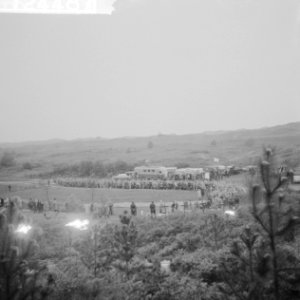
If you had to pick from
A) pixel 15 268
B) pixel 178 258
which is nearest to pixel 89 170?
pixel 178 258

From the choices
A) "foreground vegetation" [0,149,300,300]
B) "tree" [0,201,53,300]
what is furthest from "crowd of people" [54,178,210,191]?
"tree" [0,201,53,300]

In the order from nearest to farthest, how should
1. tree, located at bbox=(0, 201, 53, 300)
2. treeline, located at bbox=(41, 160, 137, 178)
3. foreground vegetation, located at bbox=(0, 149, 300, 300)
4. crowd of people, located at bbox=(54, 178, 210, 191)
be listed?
tree, located at bbox=(0, 201, 53, 300) → foreground vegetation, located at bbox=(0, 149, 300, 300) → crowd of people, located at bbox=(54, 178, 210, 191) → treeline, located at bbox=(41, 160, 137, 178)

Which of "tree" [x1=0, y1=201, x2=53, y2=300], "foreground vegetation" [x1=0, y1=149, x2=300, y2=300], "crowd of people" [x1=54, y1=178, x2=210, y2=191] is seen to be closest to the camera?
"tree" [x1=0, y1=201, x2=53, y2=300]

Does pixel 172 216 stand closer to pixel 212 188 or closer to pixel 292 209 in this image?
pixel 212 188

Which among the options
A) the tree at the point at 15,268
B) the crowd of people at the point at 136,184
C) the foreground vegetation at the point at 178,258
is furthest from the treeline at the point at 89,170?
the tree at the point at 15,268

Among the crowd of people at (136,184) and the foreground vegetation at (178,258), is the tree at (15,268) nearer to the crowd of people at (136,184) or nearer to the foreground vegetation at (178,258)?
the foreground vegetation at (178,258)

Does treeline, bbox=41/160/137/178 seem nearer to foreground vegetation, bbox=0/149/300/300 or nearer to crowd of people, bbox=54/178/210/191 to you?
crowd of people, bbox=54/178/210/191
